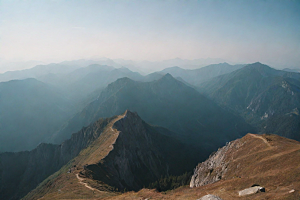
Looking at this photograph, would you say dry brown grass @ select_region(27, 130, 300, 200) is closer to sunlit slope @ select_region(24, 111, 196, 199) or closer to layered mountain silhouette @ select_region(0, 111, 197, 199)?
sunlit slope @ select_region(24, 111, 196, 199)

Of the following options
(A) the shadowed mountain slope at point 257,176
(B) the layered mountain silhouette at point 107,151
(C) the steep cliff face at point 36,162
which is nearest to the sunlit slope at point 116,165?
(B) the layered mountain silhouette at point 107,151

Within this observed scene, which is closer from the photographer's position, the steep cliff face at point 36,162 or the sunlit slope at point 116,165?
the sunlit slope at point 116,165

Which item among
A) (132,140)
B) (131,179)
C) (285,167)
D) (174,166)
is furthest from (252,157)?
(174,166)

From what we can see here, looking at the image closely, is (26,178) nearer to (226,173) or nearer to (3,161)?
(3,161)

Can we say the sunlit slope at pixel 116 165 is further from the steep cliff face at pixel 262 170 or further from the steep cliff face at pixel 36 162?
the steep cliff face at pixel 262 170

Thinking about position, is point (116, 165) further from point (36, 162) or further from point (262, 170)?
point (36, 162)

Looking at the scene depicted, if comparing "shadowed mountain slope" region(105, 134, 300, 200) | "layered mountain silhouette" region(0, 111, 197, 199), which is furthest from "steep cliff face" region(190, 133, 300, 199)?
"layered mountain silhouette" region(0, 111, 197, 199)

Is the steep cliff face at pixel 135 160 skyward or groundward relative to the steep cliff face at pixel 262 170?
groundward

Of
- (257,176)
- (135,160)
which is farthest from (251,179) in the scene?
(135,160)

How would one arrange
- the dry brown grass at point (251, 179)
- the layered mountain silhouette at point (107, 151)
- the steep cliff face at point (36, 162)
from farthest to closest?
1. the steep cliff face at point (36, 162)
2. the layered mountain silhouette at point (107, 151)
3. the dry brown grass at point (251, 179)
